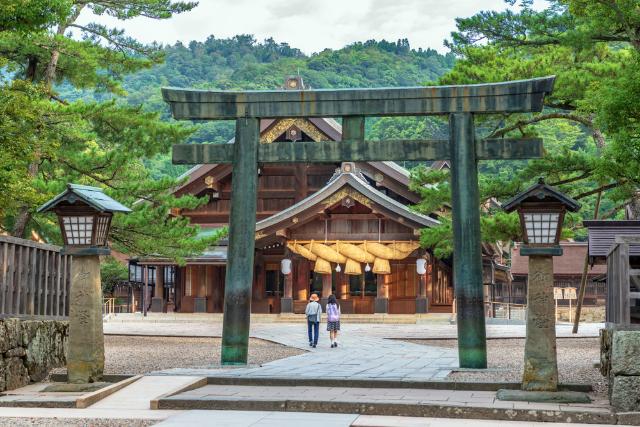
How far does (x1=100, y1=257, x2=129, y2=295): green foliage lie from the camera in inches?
1715

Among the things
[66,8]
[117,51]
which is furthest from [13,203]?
[117,51]

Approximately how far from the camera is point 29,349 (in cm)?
1280

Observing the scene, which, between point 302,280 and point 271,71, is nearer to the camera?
point 302,280

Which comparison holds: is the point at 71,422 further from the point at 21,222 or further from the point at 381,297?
the point at 381,297

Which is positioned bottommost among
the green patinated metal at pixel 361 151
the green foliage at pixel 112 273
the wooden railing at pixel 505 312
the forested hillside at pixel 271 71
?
the wooden railing at pixel 505 312

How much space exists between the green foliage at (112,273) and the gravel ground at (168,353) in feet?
59.8

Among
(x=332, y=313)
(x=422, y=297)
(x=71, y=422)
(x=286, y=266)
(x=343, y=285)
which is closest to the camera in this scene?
(x=71, y=422)

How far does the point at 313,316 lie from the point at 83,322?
31.4 feet

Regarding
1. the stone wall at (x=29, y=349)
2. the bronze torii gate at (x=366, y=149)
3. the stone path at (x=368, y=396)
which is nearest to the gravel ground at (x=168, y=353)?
the stone wall at (x=29, y=349)

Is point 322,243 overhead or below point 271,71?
below

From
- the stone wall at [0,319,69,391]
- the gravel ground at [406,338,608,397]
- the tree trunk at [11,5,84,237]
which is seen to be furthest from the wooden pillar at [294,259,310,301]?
the stone wall at [0,319,69,391]

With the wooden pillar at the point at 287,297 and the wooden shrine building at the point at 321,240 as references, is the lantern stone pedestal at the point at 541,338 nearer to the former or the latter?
the wooden shrine building at the point at 321,240

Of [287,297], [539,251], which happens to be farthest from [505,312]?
[539,251]

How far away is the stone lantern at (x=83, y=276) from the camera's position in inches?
451
